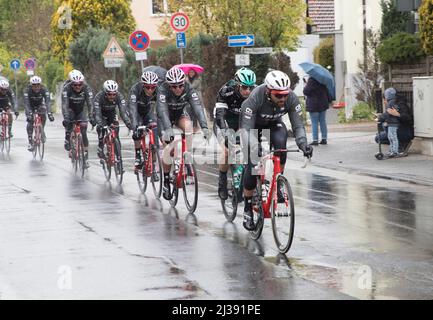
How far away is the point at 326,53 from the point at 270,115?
44.3 metres

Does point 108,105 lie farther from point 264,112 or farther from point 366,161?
point 264,112

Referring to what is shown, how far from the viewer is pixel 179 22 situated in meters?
29.3

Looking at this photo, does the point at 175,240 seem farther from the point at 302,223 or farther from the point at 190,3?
the point at 190,3

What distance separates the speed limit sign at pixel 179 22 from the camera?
1148 inches

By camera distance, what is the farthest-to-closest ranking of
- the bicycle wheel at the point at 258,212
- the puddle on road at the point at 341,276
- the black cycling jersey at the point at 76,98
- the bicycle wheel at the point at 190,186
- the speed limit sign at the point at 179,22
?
the speed limit sign at the point at 179,22
the black cycling jersey at the point at 76,98
the bicycle wheel at the point at 190,186
the bicycle wheel at the point at 258,212
the puddle on road at the point at 341,276

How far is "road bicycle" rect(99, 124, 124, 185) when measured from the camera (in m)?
18.3

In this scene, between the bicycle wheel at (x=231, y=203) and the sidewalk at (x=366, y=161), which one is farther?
the sidewalk at (x=366, y=161)

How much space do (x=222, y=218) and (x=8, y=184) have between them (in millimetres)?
6102

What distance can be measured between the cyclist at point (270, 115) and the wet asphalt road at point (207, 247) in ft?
3.34

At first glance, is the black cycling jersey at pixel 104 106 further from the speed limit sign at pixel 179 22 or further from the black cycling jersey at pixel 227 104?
the speed limit sign at pixel 179 22

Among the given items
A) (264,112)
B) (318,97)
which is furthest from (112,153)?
(318,97)

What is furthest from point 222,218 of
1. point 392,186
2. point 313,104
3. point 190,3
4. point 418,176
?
point 190,3

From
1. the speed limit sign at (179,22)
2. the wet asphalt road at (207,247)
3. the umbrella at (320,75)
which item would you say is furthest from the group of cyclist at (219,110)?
the speed limit sign at (179,22)

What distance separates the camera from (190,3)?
3966cm
